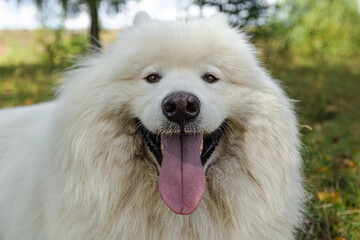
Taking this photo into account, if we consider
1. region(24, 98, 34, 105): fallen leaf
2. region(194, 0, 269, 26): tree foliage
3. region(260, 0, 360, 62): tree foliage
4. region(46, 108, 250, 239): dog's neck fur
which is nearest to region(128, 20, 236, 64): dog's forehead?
region(46, 108, 250, 239): dog's neck fur

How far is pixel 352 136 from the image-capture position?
5594 millimetres

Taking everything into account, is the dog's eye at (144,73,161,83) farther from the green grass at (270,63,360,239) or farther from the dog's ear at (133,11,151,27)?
the green grass at (270,63,360,239)

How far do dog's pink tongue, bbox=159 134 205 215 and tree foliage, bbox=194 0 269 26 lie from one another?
3080 millimetres

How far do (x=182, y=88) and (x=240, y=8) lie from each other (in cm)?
334

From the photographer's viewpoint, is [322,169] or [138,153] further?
[322,169]

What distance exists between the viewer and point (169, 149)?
240 cm

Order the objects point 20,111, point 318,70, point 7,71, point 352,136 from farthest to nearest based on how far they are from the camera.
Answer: point 318,70
point 7,71
point 352,136
point 20,111

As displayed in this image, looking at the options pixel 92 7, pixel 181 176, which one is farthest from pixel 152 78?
pixel 92 7

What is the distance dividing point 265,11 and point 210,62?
3578mm

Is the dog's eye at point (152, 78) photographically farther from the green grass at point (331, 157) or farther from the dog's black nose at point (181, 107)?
the green grass at point (331, 157)

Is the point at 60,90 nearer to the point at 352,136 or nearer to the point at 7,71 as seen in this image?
the point at 352,136

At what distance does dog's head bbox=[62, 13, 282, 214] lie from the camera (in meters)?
2.31

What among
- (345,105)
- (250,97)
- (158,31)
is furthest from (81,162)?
(345,105)

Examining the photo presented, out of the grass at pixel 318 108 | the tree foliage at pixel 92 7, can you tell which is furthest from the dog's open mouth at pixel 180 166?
the tree foliage at pixel 92 7
